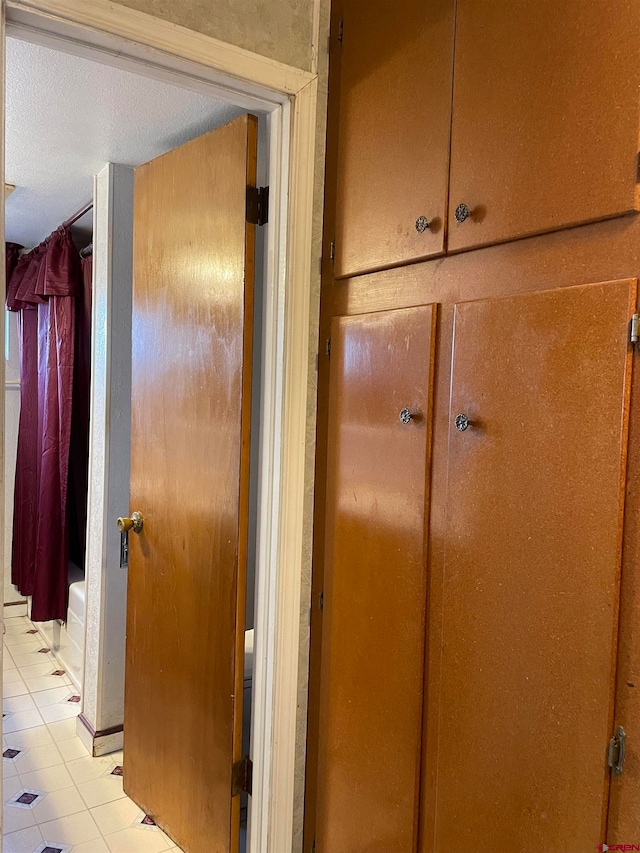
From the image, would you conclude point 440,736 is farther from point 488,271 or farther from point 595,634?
point 488,271

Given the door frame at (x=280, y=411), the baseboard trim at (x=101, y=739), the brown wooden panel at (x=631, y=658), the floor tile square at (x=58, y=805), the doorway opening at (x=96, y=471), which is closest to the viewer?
the brown wooden panel at (x=631, y=658)

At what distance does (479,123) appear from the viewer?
3.56ft

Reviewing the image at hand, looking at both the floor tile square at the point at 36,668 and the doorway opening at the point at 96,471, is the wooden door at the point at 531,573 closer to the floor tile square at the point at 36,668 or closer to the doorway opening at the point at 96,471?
the doorway opening at the point at 96,471

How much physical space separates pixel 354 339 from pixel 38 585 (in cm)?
255

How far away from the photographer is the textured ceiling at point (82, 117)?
168 centimetres

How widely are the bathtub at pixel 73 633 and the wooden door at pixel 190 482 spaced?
895 millimetres

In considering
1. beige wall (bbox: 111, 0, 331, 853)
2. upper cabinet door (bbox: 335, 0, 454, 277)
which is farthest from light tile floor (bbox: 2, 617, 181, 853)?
upper cabinet door (bbox: 335, 0, 454, 277)

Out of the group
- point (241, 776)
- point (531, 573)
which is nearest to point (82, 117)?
point (531, 573)

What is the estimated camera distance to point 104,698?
239 centimetres

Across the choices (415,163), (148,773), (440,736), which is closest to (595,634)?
(440,736)

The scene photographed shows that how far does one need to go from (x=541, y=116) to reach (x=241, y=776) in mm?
1700

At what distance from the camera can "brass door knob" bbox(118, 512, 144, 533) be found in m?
2.04

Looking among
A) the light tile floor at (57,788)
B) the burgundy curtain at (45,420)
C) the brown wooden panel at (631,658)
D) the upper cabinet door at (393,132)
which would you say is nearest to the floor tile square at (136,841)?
the light tile floor at (57,788)

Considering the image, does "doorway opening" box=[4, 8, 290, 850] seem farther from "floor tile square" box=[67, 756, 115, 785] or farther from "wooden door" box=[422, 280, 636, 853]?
"wooden door" box=[422, 280, 636, 853]
